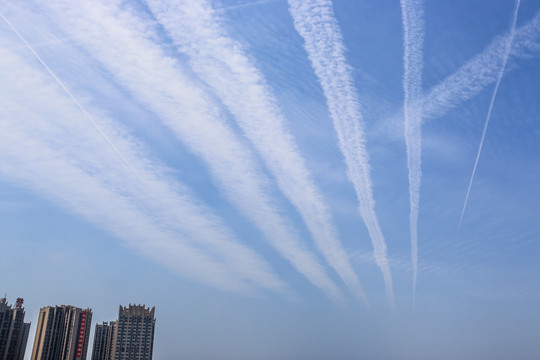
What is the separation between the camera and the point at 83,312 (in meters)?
120

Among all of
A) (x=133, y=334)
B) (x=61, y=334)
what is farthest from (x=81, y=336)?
(x=133, y=334)

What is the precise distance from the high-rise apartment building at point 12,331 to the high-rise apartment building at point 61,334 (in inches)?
156

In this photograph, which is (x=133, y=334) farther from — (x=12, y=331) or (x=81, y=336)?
(x=12, y=331)

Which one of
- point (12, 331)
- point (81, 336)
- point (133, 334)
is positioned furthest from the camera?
point (81, 336)

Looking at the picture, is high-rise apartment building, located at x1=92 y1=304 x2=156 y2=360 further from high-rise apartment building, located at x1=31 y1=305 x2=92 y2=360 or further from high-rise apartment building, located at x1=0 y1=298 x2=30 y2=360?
high-rise apartment building, located at x1=0 y1=298 x2=30 y2=360

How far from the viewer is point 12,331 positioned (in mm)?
105250

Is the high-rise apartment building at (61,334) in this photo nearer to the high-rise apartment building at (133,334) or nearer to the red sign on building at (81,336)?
the red sign on building at (81,336)

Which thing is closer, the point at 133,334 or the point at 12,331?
the point at 12,331

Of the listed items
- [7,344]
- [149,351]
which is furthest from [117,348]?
[7,344]

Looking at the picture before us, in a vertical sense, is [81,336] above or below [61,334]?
below

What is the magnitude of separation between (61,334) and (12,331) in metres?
13.9

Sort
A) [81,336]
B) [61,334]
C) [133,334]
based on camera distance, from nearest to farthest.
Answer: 1. [133,334]
2. [61,334]
3. [81,336]

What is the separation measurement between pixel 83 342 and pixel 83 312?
8.49 metres

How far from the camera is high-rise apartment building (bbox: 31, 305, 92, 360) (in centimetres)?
11181
